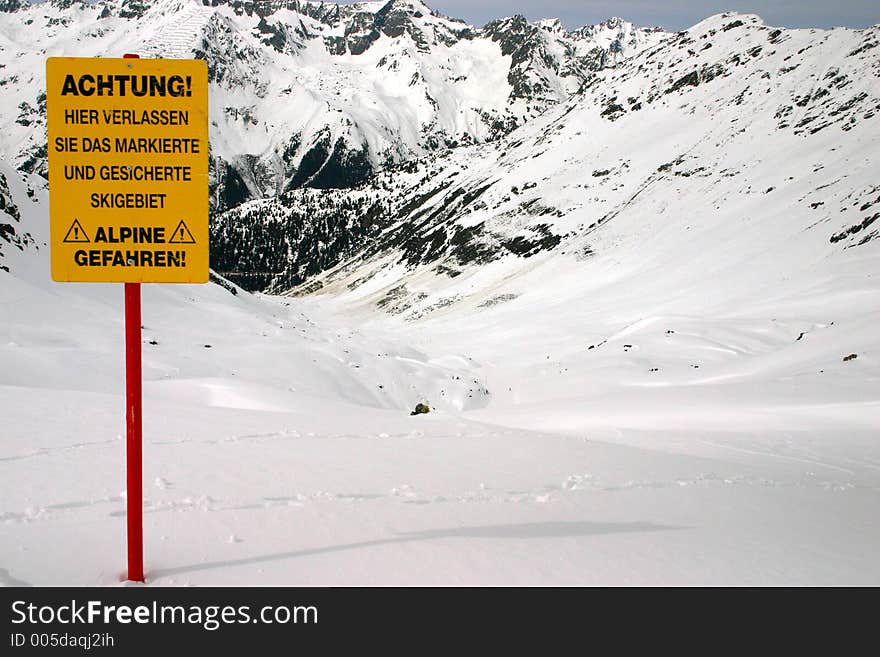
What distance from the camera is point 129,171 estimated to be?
494 cm

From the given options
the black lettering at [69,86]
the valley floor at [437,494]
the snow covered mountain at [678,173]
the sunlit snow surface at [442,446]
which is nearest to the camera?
the black lettering at [69,86]

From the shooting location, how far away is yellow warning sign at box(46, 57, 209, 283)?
4832 mm

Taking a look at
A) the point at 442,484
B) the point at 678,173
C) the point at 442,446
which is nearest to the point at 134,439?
the point at 442,484

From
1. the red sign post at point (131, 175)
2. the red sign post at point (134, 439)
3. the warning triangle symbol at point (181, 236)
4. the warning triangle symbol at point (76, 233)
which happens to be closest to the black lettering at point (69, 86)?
the red sign post at point (131, 175)

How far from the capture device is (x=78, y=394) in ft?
44.1

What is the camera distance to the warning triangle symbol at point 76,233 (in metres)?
4.88

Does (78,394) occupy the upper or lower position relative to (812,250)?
lower

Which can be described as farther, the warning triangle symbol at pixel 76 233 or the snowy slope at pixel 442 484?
the snowy slope at pixel 442 484

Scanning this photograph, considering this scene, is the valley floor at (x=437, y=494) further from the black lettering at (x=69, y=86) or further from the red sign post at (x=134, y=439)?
the black lettering at (x=69, y=86)

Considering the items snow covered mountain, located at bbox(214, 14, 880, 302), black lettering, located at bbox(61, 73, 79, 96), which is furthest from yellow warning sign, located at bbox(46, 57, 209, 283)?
snow covered mountain, located at bbox(214, 14, 880, 302)

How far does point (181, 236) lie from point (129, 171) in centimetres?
62
